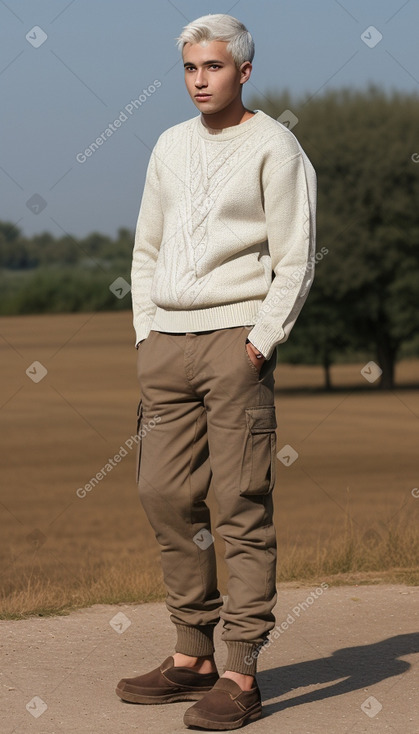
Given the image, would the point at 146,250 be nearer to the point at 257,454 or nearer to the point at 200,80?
the point at 200,80

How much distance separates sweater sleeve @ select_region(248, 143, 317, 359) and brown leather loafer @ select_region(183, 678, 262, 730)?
110 centimetres

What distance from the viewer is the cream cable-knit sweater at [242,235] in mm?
3430

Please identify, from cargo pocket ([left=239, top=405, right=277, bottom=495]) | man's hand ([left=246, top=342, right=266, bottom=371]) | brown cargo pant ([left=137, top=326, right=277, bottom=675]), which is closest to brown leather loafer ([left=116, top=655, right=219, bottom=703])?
brown cargo pant ([left=137, top=326, right=277, bottom=675])

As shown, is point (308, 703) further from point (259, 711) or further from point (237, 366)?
point (237, 366)

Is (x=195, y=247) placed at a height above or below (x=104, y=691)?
above

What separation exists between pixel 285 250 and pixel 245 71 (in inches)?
23.8

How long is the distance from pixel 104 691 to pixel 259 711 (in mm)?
638

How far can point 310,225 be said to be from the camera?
350 cm

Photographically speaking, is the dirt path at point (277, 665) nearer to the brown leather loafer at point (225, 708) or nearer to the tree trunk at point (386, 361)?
the brown leather loafer at point (225, 708)

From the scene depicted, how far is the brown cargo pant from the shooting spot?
343cm

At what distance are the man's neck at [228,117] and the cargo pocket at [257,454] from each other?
0.94 metres

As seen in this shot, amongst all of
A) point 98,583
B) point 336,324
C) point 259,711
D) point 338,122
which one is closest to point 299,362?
point 336,324

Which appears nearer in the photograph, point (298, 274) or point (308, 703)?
point (298, 274)

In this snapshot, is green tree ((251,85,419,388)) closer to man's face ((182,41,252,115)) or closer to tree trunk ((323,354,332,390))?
tree trunk ((323,354,332,390))
